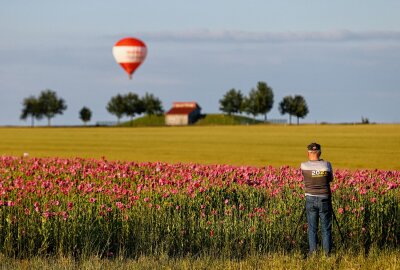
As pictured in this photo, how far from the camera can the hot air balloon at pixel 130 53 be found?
283 feet

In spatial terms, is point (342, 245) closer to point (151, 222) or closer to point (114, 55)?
point (151, 222)

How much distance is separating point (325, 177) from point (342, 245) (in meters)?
2.71

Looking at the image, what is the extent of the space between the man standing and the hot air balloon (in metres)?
73.0

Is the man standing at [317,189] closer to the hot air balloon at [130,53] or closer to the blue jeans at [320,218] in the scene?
the blue jeans at [320,218]

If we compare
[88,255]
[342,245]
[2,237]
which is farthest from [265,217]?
[2,237]

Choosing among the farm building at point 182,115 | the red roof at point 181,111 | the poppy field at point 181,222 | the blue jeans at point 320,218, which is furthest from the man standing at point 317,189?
the red roof at point 181,111

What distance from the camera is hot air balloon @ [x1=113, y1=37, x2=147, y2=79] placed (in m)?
86.2

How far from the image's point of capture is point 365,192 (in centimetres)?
1739

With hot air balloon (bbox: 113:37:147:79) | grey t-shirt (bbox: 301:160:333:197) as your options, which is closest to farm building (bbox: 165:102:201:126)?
hot air balloon (bbox: 113:37:147:79)

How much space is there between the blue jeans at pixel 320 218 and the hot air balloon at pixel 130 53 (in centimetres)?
7287

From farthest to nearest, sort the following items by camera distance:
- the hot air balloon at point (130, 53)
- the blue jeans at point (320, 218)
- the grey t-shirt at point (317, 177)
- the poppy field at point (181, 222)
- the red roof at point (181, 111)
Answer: the red roof at point (181, 111)
the hot air balloon at point (130, 53)
the poppy field at point (181, 222)
the blue jeans at point (320, 218)
the grey t-shirt at point (317, 177)

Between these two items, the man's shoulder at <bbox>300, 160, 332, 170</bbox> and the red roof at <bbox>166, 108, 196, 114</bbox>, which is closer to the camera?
the man's shoulder at <bbox>300, 160, 332, 170</bbox>

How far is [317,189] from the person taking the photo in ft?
47.2

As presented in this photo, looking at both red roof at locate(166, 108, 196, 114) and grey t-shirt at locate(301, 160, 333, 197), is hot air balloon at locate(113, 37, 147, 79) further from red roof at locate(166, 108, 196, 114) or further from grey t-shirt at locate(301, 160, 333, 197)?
red roof at locate(166, 108, 196, 114)
